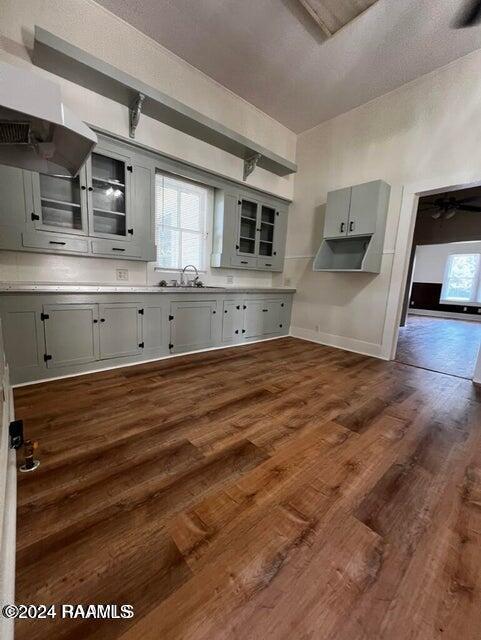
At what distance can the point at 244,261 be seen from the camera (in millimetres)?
4195

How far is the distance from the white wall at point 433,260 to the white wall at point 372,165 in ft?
23.3

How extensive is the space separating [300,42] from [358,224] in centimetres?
205

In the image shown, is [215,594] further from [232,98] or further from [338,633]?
[232,98]

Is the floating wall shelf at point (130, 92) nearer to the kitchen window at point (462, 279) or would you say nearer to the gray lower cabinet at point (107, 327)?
the gray lower cabinet at point (107, 327)

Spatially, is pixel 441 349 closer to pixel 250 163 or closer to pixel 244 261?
pixel 244 261

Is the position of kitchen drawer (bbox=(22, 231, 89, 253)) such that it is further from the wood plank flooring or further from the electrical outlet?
the wood plank flooring

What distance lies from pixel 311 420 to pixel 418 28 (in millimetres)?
3838

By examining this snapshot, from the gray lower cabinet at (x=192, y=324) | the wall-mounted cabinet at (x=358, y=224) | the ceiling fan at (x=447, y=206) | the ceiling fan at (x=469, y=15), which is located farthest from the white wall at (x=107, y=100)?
the ceiling fan at (x=447, y=206)

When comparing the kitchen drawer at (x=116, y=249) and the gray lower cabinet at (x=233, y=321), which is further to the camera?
the gray lower cabinet at (x=233, y=321)

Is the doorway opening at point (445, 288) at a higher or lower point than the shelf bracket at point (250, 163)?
lower

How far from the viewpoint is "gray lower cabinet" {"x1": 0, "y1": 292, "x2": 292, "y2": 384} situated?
228 centimetres

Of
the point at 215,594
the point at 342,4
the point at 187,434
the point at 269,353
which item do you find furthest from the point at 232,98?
the point at 215,594

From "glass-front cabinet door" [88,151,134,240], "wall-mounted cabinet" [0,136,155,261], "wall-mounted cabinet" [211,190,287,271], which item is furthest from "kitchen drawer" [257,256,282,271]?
"glass-front cabinet door" [88,151,134,240]

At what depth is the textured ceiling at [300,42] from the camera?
2492 mm
